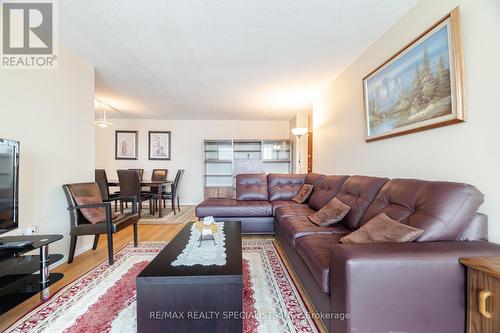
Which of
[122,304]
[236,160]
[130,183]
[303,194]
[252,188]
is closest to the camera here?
[122,304]

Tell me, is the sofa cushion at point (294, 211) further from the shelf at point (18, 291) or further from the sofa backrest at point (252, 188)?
the shelf at point (18, 291)

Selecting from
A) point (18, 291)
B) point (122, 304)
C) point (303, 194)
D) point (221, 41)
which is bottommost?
point (122, 304)

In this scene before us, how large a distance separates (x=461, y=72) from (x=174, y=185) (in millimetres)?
4926

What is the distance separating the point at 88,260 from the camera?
2463 millimetres

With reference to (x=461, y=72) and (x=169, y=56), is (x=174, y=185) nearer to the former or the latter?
(x=169, y=56)

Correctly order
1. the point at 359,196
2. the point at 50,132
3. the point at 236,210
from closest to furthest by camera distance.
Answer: the point at 359,196
the point at 50,132
the point at 236,210

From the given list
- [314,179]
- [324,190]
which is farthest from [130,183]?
[324,190]

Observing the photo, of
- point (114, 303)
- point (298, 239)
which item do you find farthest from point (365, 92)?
point (114, 303)

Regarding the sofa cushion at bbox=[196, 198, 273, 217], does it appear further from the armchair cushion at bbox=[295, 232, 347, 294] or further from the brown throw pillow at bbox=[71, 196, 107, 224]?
the armchair cushion at bbox=[295, 232, 347, 294]

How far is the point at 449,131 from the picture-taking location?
1.55 meters

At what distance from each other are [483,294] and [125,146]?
22.5 ft

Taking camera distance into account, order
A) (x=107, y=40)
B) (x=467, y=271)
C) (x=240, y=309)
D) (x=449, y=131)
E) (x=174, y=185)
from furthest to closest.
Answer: (x=174, y=185) < (x=107, y=40) < (x=449, y=131) < (x=240, y=309) < (x=467, y=271)

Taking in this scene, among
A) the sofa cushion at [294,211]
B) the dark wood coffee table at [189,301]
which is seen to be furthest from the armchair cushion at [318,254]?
the sofa cushion at [294,211]

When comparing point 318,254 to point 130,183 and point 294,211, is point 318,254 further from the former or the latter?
point 130,183
